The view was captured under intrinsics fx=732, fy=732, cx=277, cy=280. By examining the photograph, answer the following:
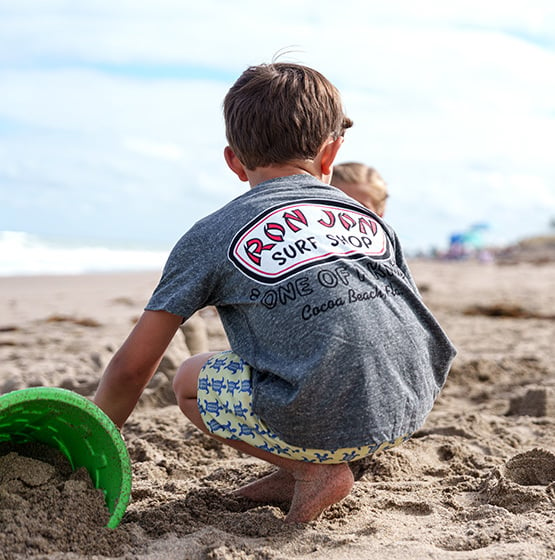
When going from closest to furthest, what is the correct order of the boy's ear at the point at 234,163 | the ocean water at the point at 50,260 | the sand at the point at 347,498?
the sand at the point at 347,498 → the boy's ear at the point at 234,163 → the ocean water at the point at 50,260

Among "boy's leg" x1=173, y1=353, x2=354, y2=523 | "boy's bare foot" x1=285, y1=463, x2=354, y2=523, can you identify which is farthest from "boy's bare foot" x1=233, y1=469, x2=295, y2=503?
"boy's bare foot" x1=285, y1=463, x2=354, y2=523

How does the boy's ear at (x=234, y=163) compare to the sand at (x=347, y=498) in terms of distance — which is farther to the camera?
Result: the boy's ear at (x=234, y=163)

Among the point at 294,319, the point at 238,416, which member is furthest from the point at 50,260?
the point at 294,319

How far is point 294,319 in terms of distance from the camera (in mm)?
1706

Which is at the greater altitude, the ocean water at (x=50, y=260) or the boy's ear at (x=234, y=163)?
the ocean water at (x=50, y=260)

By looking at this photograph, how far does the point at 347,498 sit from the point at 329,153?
95 cm

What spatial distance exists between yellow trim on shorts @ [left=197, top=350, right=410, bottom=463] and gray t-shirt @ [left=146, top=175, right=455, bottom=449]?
0.12 ft

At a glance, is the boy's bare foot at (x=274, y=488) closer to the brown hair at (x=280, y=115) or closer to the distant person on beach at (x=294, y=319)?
the distant person on beach at (x=294, y=319)

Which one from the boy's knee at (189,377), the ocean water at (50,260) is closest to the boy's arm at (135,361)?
the boy's knee at (189,377)

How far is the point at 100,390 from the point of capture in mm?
1917

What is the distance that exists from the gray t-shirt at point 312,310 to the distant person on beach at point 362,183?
1679mm

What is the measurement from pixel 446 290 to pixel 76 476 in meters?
7.66

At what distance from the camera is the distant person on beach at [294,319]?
1.70m

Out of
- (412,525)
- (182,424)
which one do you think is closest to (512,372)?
(182,424)
